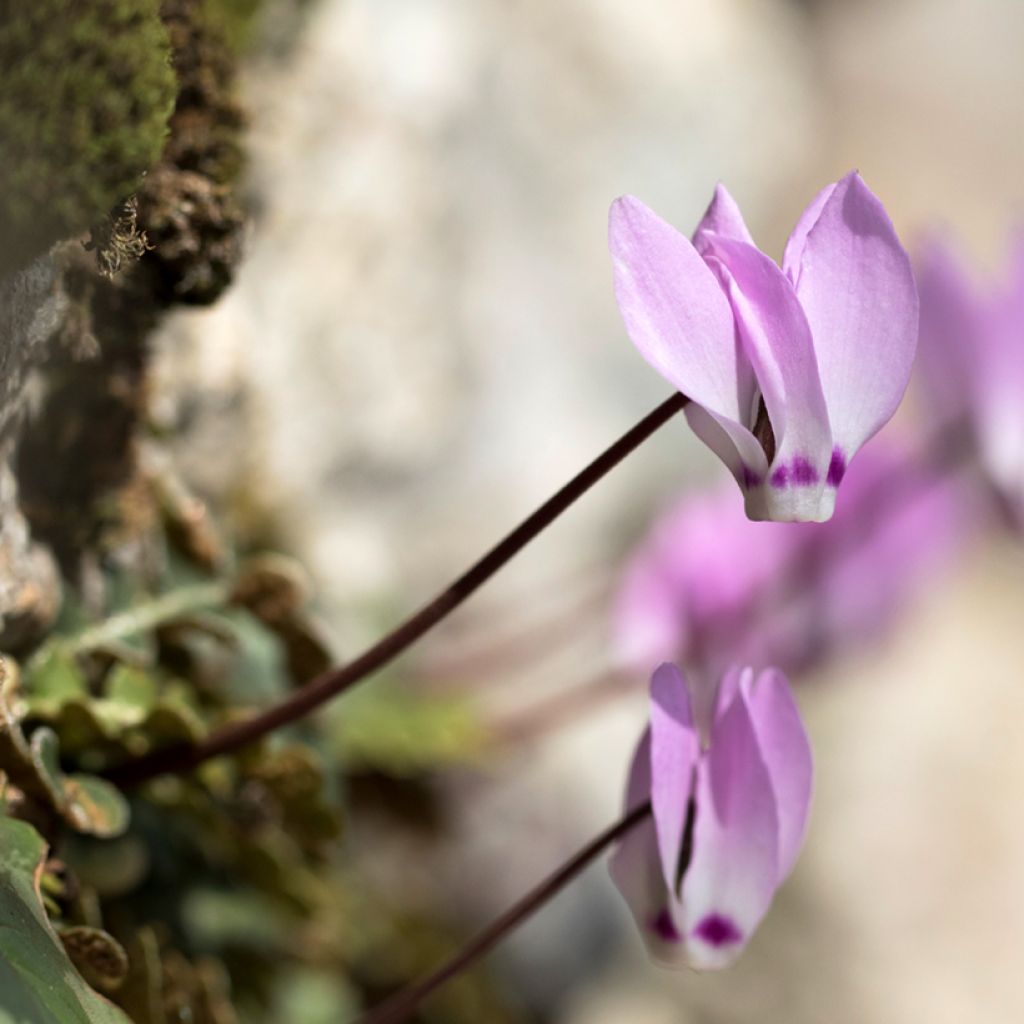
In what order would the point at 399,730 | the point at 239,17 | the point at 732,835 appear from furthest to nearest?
1. the point at 399,730
2. the point at 239,17
3. the point at 732,835

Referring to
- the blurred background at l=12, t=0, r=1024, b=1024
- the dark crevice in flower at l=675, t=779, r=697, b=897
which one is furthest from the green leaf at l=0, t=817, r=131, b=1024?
the blurred background at l=12, t=0, r=1024, b=1024

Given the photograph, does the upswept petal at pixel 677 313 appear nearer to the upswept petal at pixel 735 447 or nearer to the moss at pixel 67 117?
the upswept petal at pixel 735 447

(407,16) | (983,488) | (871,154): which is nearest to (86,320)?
(983,488)

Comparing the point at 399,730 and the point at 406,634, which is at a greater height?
the point at 406,634

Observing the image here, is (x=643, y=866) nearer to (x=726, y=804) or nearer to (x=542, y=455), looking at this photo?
(x=726, y=804)

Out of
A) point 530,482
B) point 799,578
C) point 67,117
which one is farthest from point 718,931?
point 530,482

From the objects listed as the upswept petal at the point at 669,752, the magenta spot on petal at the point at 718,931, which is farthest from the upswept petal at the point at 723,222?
the magenta spot on petal at the point at 718,931

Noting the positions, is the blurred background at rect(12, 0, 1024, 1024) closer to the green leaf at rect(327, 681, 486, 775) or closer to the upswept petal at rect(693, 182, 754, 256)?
the green leaf at rect(327, 681, 486, 775)

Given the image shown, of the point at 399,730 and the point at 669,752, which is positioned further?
the point at 399,730
